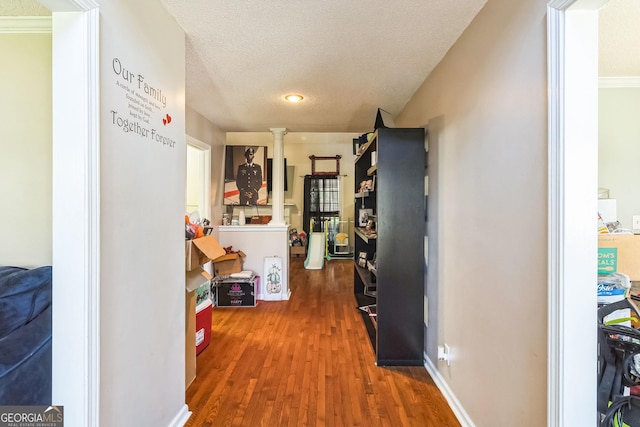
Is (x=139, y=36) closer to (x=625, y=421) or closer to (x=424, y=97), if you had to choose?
(x=424, y=97)

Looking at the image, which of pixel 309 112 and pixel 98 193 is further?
pixel 309 112

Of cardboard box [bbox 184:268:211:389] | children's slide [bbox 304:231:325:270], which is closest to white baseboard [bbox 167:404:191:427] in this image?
cardboard box [bbox 184:268:211:389]

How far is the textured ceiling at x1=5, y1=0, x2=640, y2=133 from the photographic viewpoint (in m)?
1.52

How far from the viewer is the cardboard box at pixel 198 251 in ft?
6.31

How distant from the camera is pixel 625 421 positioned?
37.4 inches

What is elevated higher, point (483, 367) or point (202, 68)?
point (202, 68)

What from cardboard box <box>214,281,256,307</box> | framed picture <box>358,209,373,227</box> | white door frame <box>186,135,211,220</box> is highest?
white door frame <box>186,135,211,220</box>

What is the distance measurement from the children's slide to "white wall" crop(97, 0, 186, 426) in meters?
4.54

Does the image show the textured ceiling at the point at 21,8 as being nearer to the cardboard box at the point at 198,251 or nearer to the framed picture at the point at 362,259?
the cardboard box at the point at 198,251

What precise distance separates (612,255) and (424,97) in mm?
1674

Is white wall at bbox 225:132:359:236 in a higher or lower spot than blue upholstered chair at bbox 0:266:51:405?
higher

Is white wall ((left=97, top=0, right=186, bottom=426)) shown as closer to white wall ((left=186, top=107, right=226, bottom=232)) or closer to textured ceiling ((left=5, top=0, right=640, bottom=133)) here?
textured ceiling ((left=5, top=0, right=640, bottom=133))

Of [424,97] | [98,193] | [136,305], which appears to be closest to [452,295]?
[424,97]

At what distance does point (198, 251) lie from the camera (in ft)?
6.53
